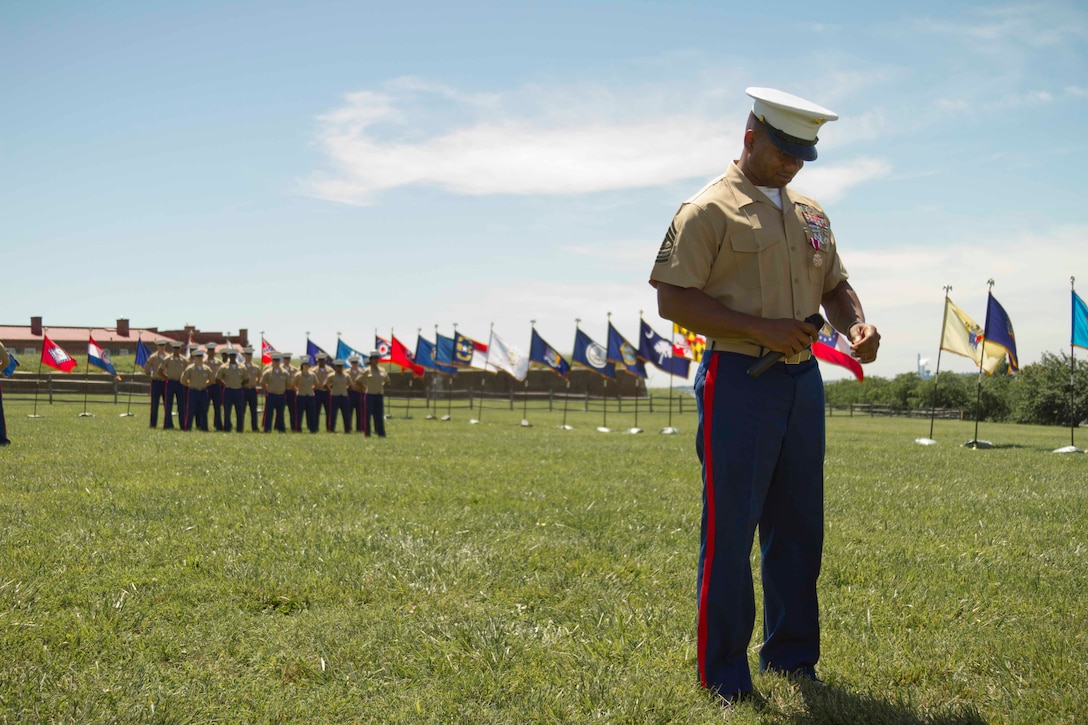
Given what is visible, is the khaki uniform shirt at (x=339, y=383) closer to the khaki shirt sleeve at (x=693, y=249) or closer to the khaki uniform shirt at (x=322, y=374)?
the khaki uniform shirt at (x=322, y=374)

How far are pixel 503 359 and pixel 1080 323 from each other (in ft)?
66.5

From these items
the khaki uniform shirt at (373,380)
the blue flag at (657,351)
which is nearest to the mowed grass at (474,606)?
the khaki uniform shirt at (373,380)

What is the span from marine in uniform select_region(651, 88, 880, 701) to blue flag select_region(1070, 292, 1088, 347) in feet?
59.6

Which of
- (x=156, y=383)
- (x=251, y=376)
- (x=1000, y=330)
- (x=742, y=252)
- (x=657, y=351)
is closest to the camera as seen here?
(x=742, y=252)

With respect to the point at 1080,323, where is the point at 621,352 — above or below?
below

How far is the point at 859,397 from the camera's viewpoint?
6806cm

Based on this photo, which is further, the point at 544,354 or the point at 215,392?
the point at 544,354

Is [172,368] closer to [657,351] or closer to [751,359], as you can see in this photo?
[657,351]

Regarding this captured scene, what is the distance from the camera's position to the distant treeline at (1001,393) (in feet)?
159

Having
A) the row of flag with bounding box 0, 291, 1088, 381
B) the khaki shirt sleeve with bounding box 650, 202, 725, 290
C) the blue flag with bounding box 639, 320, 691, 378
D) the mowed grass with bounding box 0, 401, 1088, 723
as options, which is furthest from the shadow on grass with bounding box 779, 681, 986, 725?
the blue flag with bounding box 639, 320, 691, 378

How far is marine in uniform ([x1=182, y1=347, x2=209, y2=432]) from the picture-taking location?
22.0m

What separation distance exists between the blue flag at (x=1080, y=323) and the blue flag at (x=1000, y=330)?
4.64ft

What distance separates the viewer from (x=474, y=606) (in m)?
4.86

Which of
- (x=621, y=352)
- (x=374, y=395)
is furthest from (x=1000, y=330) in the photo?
(x=374, y=395)
